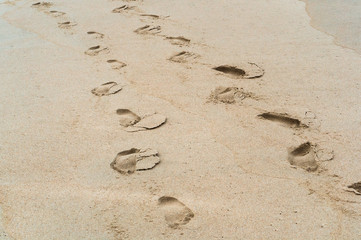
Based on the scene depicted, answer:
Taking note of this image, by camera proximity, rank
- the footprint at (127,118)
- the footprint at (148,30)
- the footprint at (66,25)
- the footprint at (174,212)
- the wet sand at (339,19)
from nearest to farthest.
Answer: the footprint at (174,212) < the footprint at (127,118) < the wet sand at (339,19) < the footprint at (148,30) < the footprint at (66,25)

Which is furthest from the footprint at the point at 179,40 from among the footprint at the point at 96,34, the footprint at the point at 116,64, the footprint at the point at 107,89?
the footprint at the point at 107,89

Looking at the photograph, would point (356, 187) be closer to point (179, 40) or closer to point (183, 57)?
point (183, 57)

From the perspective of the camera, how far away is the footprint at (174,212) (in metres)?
1.50

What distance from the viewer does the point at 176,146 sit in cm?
194

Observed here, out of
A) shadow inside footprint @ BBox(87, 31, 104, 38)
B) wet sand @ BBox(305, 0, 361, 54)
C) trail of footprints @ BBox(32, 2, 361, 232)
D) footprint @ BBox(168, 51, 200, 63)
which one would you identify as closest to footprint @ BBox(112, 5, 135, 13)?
shadow inside footprint @ BBox(87, 31, 104, 38)

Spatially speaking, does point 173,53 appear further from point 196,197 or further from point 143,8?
point 196,197

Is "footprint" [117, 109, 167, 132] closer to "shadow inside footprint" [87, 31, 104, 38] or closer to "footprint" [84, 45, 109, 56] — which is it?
"footprint" [84, 45, 109, 56]

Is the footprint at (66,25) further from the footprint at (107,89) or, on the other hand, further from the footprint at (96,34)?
the footprint at (107,89)

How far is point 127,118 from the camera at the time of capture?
2.20m

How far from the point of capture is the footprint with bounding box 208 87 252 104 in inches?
90.7

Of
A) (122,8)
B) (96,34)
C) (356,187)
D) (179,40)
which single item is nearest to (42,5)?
(122,8)

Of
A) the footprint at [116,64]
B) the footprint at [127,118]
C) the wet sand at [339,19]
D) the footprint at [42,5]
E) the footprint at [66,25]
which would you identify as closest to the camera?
the footprint at [127,118]

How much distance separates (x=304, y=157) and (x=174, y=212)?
0.69m

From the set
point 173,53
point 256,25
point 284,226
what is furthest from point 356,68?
point 284,226
